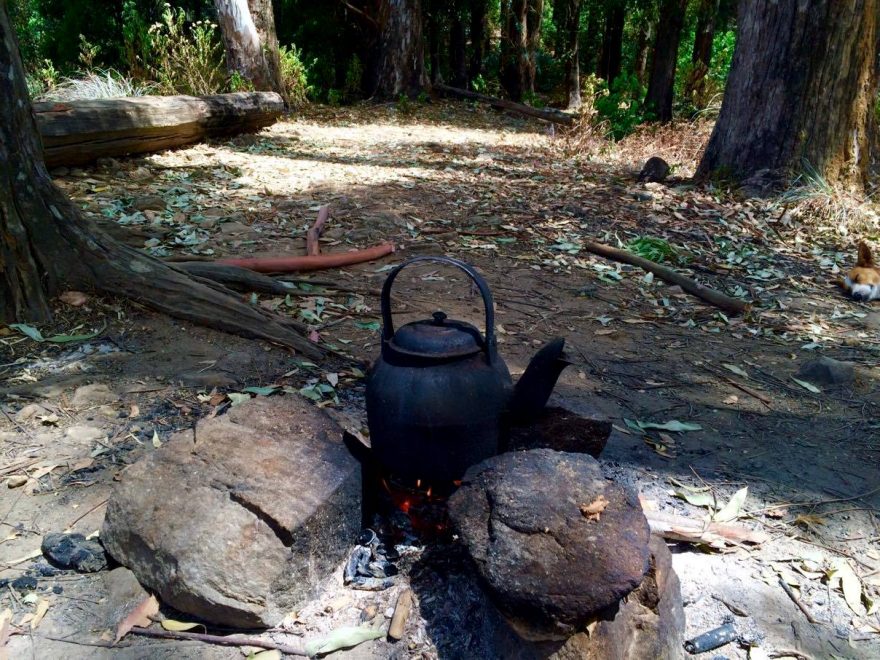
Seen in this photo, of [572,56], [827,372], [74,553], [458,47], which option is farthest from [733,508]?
[458,47]

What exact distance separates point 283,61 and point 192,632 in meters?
11.6

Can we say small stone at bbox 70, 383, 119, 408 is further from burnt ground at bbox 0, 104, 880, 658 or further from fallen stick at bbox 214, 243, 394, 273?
fallen stick at bbox 214, 243, 394, 273

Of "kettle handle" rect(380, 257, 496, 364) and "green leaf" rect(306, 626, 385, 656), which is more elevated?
"kettle handle" rect(380, 257, 496, 364)

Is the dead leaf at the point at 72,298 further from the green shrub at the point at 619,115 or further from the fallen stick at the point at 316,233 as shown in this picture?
the green shrub at the point at 619,115

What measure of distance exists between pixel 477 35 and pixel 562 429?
56.0ft

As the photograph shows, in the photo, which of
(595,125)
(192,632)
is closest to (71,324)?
(192,632)

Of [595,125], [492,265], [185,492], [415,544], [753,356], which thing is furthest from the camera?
[595,125]

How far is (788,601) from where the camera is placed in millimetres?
2258

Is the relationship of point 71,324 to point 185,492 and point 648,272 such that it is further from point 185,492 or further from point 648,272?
point 648,272

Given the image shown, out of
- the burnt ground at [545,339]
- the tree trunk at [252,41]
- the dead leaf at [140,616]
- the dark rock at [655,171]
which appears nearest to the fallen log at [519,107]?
the dark rock at [655,171]

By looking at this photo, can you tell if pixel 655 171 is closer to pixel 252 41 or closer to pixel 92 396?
pixel 92 396

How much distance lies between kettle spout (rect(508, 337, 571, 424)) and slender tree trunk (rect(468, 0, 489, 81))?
16.0 m

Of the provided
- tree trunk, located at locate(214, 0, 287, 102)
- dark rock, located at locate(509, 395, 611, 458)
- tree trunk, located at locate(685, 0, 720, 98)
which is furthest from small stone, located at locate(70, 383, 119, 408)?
tree trunk, located at locate(685, 0, 720, 98)

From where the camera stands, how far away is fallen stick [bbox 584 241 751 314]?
188 inches
